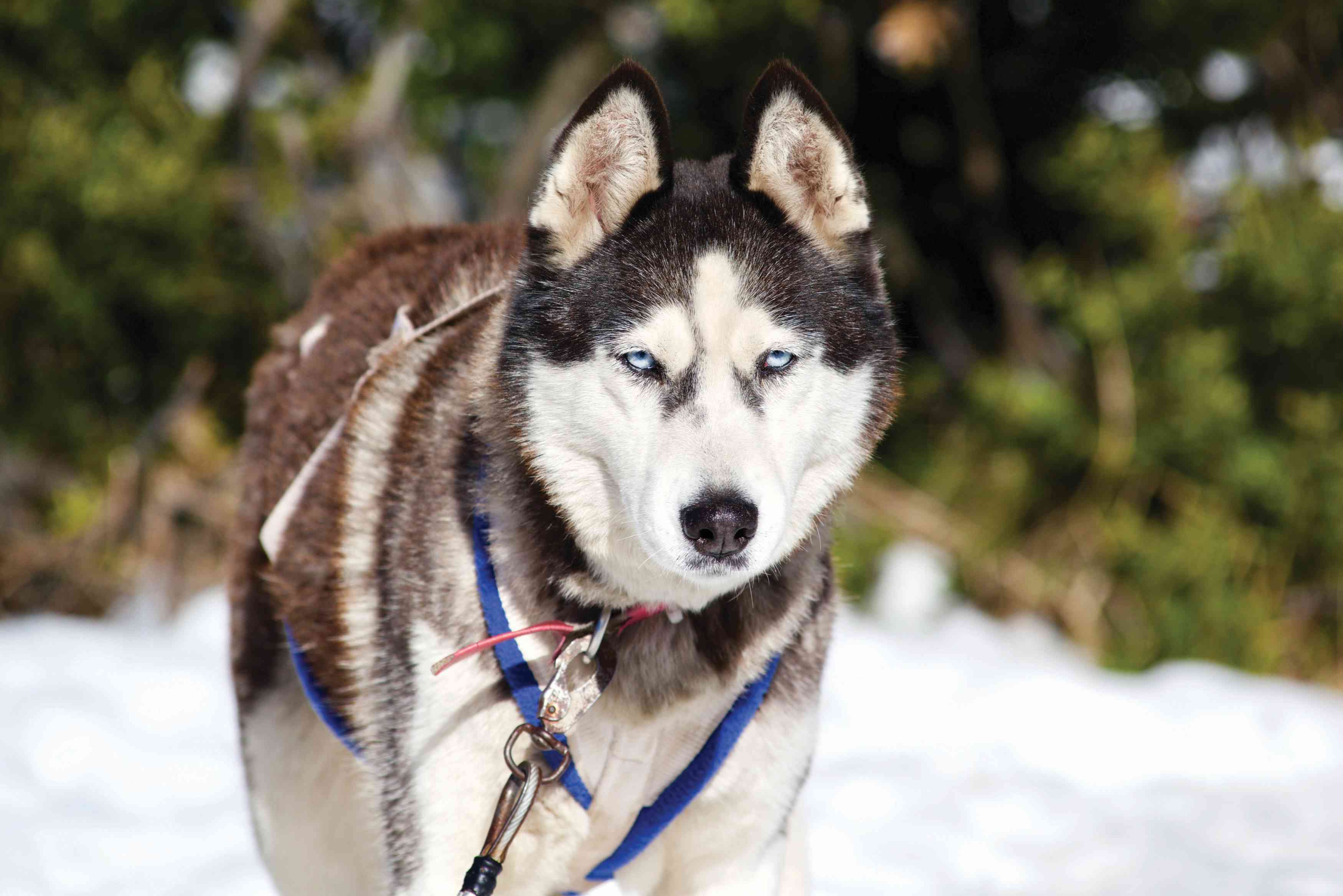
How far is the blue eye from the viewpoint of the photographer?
1.81 meters

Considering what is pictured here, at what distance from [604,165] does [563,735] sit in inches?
32.4

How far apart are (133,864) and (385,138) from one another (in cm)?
384

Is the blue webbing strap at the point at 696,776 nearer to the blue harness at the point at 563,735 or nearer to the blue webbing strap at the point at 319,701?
the blue harness at the point at 563,735

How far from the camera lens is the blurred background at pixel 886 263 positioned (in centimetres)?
558

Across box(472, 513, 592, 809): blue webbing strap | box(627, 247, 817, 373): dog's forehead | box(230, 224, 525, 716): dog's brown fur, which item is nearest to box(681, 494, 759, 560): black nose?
box(627, 247, 817, 373): dog's forehead

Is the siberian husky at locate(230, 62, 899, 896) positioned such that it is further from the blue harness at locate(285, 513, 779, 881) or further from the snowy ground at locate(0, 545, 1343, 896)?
the snowy ground at locate(0, 545, 1343, 896)

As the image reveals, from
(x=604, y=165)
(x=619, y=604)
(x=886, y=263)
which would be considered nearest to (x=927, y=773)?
(x=619, y=604)

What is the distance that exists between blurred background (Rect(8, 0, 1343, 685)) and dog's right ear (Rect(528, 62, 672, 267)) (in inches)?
151

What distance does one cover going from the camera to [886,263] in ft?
22.4

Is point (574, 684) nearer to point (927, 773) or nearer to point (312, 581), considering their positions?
point (312, 581)

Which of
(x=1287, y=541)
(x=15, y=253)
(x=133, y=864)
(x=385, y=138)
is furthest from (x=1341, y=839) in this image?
(x=15, y=253)

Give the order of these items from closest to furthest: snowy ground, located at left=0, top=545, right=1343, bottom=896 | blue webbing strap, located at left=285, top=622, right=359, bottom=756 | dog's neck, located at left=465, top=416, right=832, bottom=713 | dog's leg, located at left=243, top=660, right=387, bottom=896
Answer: dog's neck, located at left=465, top=416, right=832, bottom=713
blue webbing strap, located at left=285, top=622, right=359, bottom=756
dog's leg, located at left=243, top=660, right=387, bottom=896
snowy ground, located at left=0, top=545, right=1343, bottom=896

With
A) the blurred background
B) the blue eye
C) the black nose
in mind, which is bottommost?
the black nose

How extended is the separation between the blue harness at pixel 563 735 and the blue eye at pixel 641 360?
1.14ft
